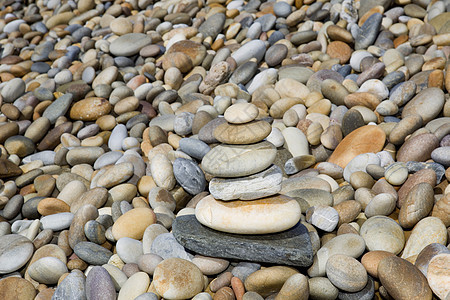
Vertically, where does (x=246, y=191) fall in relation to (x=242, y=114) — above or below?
below

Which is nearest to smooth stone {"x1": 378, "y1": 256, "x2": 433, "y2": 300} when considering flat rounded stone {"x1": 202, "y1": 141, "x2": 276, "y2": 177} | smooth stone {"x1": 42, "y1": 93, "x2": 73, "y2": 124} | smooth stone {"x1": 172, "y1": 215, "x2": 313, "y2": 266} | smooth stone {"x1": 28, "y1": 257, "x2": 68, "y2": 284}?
smooth stone {"x1": 172, "y1": 215, "x2": 313, "y2": 266}

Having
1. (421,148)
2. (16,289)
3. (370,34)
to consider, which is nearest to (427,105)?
(421,148)

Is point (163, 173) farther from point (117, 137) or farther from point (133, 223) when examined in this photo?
point (117, 137)

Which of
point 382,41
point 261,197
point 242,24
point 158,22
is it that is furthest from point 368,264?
point 158,22

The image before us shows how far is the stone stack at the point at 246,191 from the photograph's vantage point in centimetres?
255

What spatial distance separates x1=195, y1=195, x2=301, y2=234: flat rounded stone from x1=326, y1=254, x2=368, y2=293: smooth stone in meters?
0.32

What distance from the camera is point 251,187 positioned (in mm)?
2602

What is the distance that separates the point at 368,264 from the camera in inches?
98.1

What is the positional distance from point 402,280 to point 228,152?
1.18m

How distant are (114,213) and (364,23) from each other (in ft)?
12.0

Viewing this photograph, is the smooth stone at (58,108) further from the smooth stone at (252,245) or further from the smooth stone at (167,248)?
the smooth stone at (252,245)

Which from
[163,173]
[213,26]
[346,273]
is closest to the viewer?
[346,273]

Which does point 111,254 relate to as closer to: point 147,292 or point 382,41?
point 147,292

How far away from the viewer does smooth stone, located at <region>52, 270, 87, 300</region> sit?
2525mm
